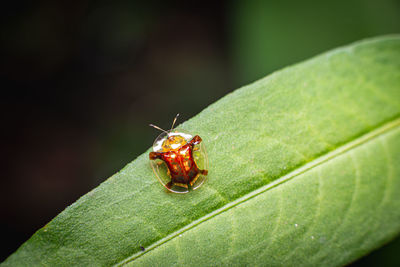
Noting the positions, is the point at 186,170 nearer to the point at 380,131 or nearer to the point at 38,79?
the point at 380,131

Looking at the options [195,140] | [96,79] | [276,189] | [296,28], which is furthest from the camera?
[96,79]

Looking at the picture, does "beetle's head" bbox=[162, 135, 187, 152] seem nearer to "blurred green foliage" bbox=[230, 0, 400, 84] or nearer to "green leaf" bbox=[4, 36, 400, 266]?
"green leaf" bbox=[4, 36, 400, 266]

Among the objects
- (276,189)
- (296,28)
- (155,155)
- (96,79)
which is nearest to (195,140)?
(155,155)

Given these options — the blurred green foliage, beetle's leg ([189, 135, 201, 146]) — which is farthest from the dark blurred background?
beetle's leg ([189, 135, 201, 146])

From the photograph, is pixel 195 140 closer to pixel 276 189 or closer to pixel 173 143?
pixel 173 143

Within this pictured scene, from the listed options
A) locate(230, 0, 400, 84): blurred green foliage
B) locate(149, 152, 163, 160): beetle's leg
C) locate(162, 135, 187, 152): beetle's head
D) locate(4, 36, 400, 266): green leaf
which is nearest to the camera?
locate(4, 36, 400, 266): green leaf

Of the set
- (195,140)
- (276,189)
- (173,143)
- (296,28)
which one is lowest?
(276,189)

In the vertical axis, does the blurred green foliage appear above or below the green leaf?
above
